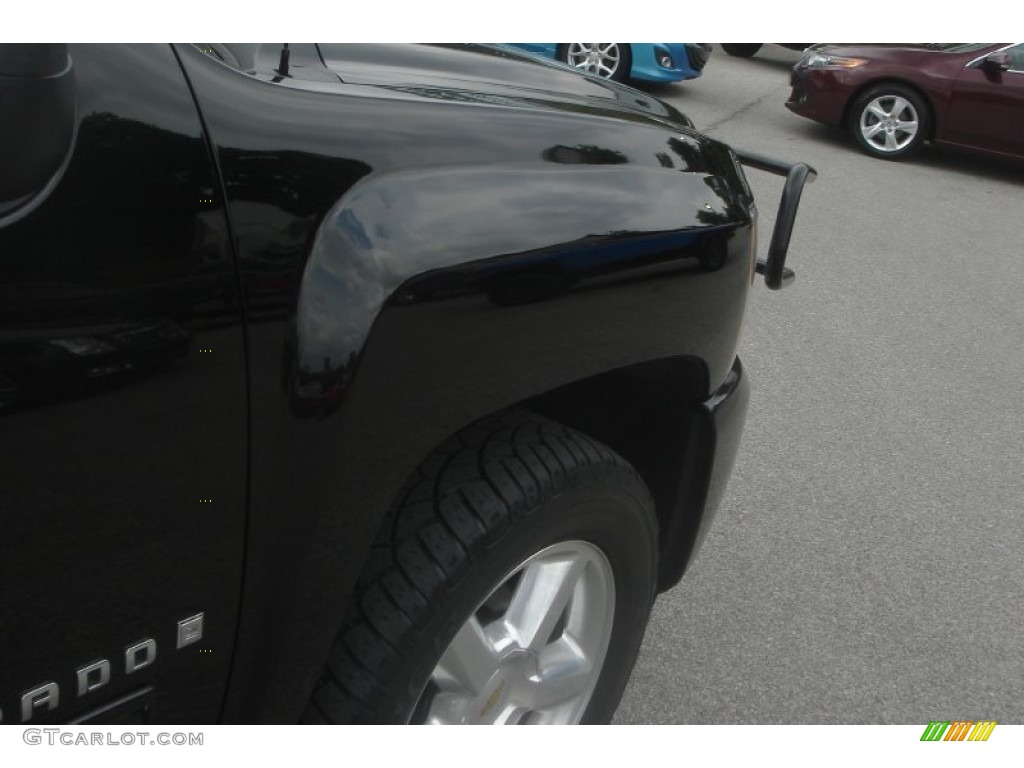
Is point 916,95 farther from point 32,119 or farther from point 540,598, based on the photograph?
point 32,119

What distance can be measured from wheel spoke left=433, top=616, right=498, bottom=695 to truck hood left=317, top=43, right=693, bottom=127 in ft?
2.82

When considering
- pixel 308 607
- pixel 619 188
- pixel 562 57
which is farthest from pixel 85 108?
pixel 562 57

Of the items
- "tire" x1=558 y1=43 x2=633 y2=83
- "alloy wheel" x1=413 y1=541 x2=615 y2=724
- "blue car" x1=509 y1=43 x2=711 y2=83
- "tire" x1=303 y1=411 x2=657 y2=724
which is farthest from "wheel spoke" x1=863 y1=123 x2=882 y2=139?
"alloy wheel" x1=413 y1=541 x2=615 y2=724

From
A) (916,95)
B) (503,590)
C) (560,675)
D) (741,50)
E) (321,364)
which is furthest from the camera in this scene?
(741,50)

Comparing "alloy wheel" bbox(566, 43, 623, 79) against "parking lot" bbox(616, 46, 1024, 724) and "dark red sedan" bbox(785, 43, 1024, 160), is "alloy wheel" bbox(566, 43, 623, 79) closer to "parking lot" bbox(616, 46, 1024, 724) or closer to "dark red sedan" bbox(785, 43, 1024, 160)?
"dark red sedan" bbox(785, 43, 1024, 160)

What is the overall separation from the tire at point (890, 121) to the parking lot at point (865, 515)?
110 inches

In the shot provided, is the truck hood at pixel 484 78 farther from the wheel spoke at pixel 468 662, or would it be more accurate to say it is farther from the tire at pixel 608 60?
the tire at pixel 608 60

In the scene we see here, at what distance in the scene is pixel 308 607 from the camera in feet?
4.66

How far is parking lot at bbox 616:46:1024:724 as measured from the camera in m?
2.77

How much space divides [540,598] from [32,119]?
3.90 feet
